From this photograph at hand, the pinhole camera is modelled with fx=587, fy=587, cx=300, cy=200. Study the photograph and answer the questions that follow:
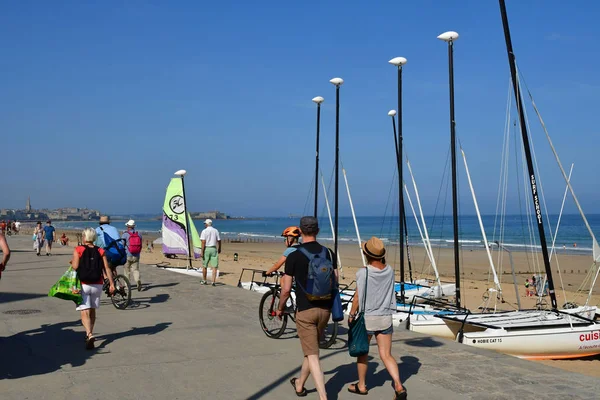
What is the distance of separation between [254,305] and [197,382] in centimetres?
548

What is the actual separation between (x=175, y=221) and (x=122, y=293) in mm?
A: 12159

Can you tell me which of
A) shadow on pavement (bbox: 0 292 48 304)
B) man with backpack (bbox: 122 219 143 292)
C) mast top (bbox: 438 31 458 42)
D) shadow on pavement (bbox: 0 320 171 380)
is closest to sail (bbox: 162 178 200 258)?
man with backpack (bbox: 122 219 143 292)

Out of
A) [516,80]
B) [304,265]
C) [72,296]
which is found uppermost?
[516,80]

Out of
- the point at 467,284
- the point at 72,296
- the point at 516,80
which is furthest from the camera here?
the point at 467,284

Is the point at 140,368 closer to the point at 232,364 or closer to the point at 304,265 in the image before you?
the point at 232,364

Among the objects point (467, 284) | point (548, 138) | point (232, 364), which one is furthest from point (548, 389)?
point (467, 284)

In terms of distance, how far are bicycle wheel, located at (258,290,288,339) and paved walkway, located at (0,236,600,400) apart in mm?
170

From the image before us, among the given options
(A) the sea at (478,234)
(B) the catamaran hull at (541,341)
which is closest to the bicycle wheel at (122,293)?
(B) the catamaran hull at (541,341)

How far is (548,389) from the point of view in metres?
5.86

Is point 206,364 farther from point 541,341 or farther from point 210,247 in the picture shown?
point 210,247

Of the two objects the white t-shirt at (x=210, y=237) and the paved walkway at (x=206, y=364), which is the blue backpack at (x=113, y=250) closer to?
the paved walkway at (x=206, y=364)

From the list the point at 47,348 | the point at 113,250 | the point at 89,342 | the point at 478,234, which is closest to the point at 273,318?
the point at 89,342

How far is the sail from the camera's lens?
883 inches

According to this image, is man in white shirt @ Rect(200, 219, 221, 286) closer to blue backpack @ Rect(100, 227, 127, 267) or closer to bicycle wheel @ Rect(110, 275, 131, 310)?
bicycle wheel @ Rect(110, 275, 131, 310)
